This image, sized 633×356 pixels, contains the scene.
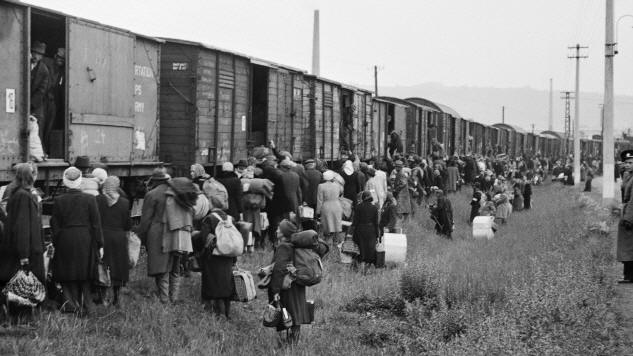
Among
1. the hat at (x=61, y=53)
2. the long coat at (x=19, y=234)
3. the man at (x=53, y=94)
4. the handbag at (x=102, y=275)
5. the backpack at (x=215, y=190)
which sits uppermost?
the hat at (x=61, y=53)

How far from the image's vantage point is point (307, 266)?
973 centimetres

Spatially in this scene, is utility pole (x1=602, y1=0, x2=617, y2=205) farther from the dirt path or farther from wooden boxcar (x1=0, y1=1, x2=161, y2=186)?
wooden boxcar (x1=0, y1=1, x2=161, y2=186)

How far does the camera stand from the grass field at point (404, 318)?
29.5ft

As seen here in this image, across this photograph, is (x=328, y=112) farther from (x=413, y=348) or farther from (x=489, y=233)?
(x=413, y=348)

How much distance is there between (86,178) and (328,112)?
15973 millimetres

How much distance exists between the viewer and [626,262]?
42.9 feet

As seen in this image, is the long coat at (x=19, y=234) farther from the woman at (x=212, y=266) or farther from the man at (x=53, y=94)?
the man at (x=53, y=94)

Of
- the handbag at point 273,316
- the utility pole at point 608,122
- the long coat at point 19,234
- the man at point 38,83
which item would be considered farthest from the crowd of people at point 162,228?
the utility pole at point 608,122

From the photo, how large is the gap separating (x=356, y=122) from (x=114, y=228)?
63.0 feet

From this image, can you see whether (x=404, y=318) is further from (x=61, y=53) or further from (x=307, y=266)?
(x=61, y=53)

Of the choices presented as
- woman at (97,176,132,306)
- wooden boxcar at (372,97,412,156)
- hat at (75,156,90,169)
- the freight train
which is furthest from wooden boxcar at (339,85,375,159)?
woman at (97,176,132,306)

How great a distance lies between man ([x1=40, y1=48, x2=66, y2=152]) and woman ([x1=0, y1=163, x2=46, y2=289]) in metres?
3.69

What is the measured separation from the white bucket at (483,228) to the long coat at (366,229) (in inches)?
323

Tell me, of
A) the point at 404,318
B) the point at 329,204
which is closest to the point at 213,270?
the point at 404,318
